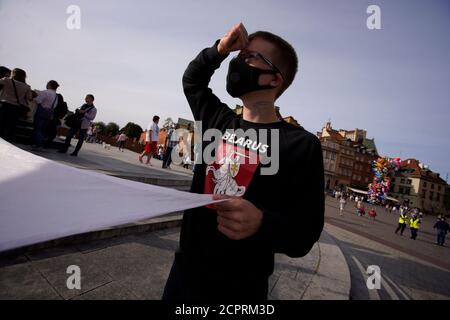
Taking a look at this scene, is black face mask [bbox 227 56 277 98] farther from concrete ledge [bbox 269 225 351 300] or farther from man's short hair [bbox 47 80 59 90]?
man's short hair [bbox 47 80 59 90]

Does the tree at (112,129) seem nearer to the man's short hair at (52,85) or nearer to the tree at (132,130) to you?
the tree at (132,130)

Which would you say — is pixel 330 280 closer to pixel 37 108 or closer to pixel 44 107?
pixel 44 107

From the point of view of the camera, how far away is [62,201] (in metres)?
0.79

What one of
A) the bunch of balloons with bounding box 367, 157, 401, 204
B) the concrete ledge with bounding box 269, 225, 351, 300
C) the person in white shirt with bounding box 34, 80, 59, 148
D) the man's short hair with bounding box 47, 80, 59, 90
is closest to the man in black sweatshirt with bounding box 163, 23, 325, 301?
the concrete ledge with bounding box 269, 225, 351, 300

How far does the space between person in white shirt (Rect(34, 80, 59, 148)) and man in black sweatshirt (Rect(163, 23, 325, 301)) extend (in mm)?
6490

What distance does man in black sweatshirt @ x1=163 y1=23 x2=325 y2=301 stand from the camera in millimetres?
1090

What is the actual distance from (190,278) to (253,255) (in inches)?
14.7

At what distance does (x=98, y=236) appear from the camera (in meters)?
3.11

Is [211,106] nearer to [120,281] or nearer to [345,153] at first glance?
[120,281]

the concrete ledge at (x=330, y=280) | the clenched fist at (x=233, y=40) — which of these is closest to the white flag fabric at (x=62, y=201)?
the clenched fist at (x=233, y=40)

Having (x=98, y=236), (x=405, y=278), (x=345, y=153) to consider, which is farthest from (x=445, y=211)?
(x=98, y=236)

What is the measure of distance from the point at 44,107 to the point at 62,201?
711 centimetres

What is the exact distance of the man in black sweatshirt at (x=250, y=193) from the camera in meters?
1.09

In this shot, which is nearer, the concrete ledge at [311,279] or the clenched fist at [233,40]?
the clenched fist at [233,40]
